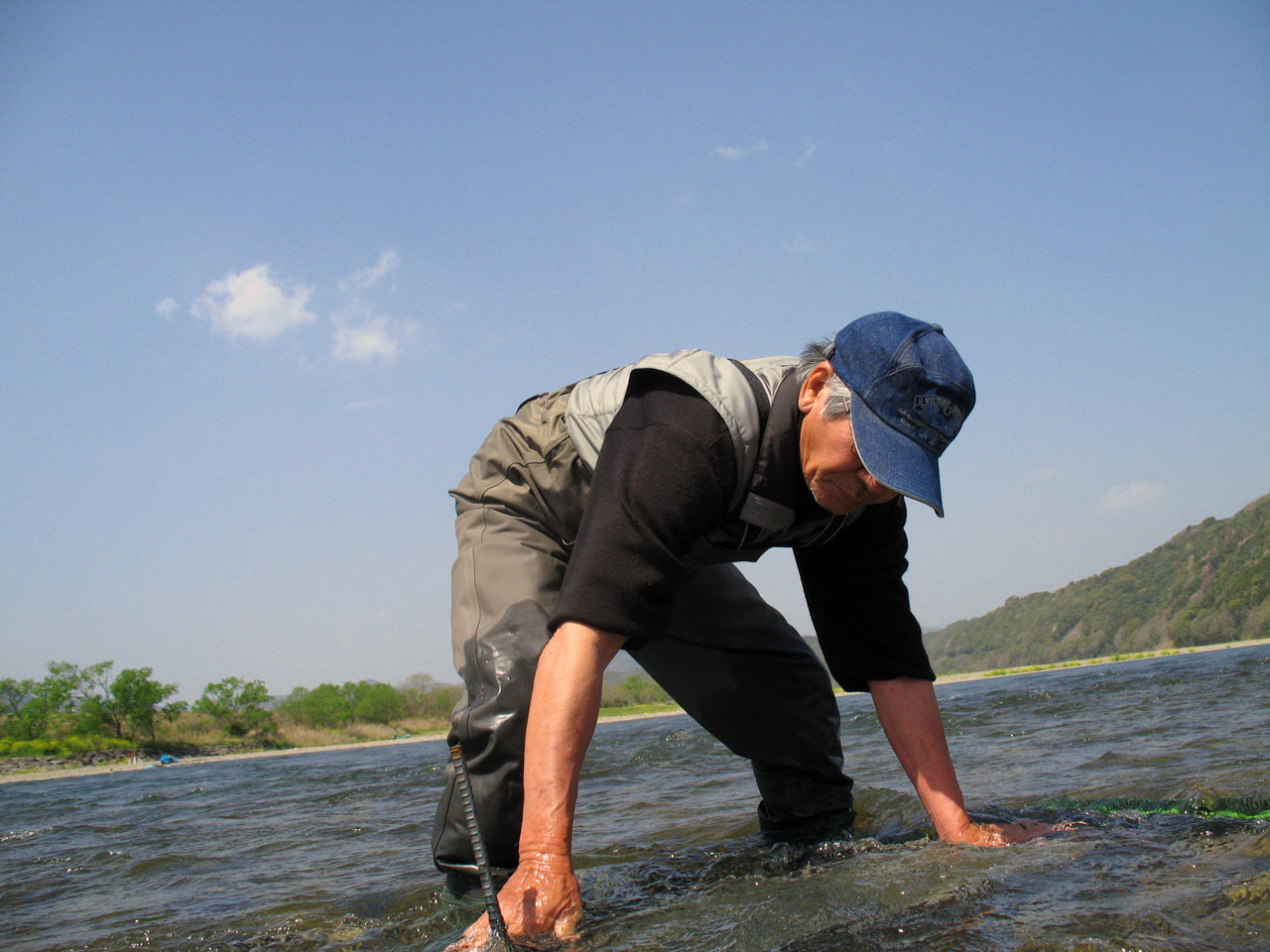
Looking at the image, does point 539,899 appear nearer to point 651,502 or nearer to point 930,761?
point 651,502

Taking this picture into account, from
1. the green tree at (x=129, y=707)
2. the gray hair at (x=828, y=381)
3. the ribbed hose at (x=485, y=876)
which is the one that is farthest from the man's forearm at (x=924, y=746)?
the green tree at (x=129, y=707)

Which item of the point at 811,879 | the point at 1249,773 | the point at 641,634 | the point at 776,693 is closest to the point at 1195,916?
the point at 811,879

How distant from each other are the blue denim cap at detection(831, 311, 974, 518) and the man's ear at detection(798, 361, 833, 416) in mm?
35

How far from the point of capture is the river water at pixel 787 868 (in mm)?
1705

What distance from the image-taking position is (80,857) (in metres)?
4.50

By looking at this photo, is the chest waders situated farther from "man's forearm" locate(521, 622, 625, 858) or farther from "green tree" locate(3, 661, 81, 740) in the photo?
"green tree" locate(3, 661, 81, 740)

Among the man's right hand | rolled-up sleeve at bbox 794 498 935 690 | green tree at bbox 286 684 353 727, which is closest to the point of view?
the man's right hand

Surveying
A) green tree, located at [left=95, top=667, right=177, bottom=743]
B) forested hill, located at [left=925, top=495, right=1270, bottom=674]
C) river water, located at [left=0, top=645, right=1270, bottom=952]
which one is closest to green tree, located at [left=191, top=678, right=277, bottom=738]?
green tree, located at [left=95, top=667, right=177, bottom=743]

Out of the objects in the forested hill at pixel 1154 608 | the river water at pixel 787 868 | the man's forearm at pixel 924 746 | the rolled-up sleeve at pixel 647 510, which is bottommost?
the forested hill at pixel 1154 608

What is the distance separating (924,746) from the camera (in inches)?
98.0

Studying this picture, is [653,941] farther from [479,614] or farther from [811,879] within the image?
[479,614]

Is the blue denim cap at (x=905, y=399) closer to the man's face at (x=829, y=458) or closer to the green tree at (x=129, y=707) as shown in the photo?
the man's face at (x=829, y=458)

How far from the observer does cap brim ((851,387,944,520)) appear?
1809 millimetres

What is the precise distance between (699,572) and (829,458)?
40.7 inches
